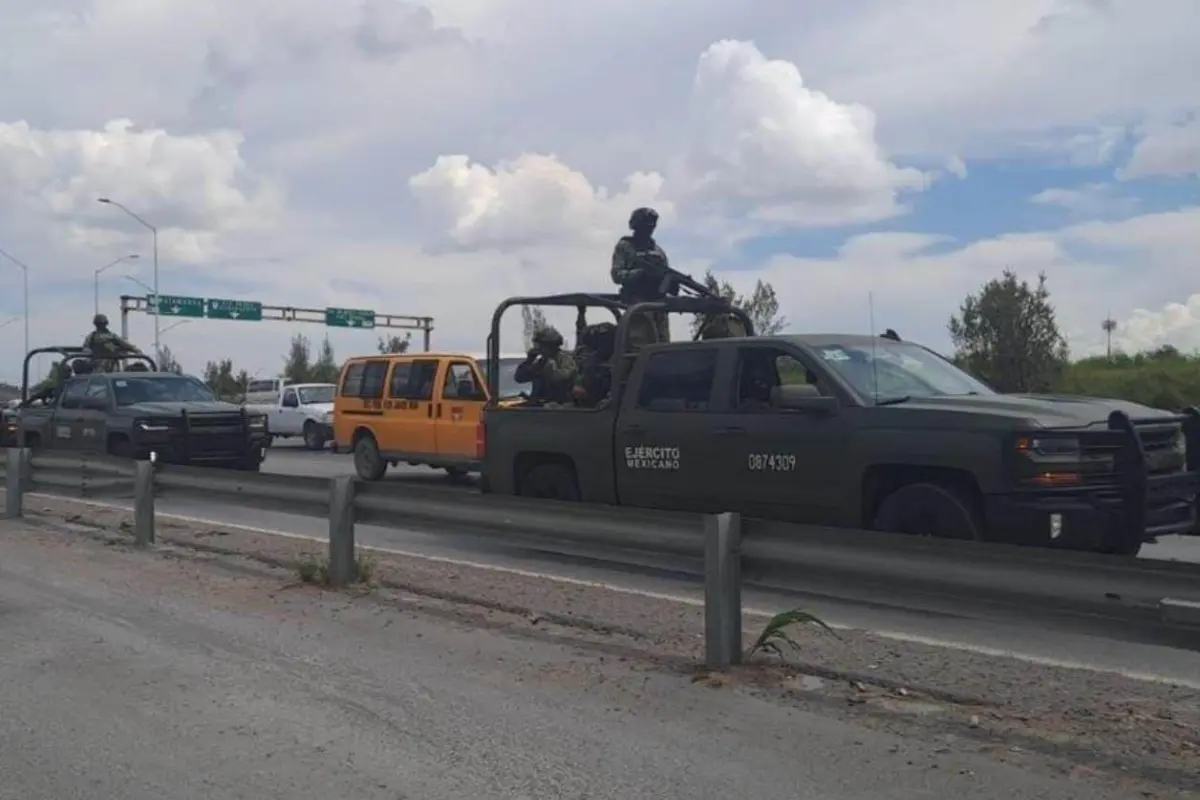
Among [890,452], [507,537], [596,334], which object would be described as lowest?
[507,537]

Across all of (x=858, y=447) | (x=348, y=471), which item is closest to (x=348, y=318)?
(x=348, y=471)

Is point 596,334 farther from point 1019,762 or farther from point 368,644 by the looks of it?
point 1019,762

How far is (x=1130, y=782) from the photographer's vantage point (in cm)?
500

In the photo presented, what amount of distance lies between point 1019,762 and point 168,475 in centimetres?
899

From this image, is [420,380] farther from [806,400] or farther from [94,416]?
[806,400]

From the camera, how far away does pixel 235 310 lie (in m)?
61.8

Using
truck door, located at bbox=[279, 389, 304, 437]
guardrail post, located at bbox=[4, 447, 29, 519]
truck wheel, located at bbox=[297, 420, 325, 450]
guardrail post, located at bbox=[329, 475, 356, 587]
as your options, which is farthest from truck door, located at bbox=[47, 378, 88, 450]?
truck door, located at bbox=[279, 389, 304, 437]

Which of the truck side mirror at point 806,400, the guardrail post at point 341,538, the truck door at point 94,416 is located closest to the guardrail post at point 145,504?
the guardrail post at point 341,538

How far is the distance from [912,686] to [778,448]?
122 inches

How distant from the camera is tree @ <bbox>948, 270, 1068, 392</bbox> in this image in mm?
26578

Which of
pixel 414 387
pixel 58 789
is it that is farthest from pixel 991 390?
pixel 414 387

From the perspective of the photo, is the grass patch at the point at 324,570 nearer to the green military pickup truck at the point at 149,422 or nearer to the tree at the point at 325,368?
the green military pickup truck at the point at 149,422

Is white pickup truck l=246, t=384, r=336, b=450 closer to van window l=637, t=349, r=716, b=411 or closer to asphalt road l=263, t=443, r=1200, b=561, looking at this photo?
asphalt road l=263, t=443, r=1200, b=561

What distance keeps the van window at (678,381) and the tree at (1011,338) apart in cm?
1699
